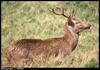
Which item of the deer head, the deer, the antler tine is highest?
the antler tine

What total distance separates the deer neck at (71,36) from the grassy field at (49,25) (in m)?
0.06

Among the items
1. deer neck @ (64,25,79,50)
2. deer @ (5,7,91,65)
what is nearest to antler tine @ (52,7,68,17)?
deer @ (5,7,91,65)

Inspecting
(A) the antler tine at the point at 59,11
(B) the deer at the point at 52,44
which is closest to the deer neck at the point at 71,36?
(B) the deer at the point at 52,44

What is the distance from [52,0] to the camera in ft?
14.3

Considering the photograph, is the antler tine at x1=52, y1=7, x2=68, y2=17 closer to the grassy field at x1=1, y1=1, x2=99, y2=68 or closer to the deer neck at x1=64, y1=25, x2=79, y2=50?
the grassy field at x1=1, y1=1, x2=99, y2=68

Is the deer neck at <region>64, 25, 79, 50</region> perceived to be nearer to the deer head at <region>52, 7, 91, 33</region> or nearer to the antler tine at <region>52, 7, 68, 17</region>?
the deer head at <region>52, 7, 91, 33</region>

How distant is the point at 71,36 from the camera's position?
432 centimetres

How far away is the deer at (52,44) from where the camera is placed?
4.26 metres

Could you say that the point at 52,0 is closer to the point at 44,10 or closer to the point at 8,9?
the point at 44,10

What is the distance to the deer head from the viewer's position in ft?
14.0

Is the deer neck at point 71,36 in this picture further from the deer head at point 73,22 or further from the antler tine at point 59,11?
the antler tine at point 59,11

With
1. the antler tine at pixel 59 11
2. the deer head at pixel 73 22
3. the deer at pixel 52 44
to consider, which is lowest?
the deer at pixel 52 44

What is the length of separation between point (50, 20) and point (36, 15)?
215 mm

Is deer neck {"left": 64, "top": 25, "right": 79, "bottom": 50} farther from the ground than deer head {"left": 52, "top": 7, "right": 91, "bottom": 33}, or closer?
closer
